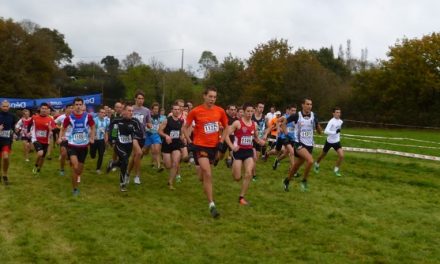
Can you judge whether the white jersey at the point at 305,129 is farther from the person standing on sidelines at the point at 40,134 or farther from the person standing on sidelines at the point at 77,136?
the person standing on sidelines at the point at 40,134

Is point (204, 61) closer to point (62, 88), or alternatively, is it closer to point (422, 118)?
point (62, 88)

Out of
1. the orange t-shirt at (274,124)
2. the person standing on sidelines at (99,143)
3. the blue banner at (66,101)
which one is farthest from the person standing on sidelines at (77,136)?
the blue banner at (66,101)

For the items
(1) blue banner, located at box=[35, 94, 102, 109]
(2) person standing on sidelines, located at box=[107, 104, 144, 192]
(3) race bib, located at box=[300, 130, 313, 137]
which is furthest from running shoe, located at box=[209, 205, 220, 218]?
(1) blue banner, located at box=[35, 94, 102, 109]

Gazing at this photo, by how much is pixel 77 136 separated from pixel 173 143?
93.1 inches

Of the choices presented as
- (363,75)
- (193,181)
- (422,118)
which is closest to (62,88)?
(363,75)

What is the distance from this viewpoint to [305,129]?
35.9ft

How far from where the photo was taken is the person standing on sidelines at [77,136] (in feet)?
32.7

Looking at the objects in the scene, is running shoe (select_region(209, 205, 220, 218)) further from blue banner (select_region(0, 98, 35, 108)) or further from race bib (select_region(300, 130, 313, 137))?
blue banner (select_region(0, 98, 35, 108))

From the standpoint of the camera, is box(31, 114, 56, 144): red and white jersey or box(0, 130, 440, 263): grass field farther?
box(31, 114, 56, 144): red and white jersey

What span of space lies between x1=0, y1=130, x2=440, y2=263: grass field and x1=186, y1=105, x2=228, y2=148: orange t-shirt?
1.29 m

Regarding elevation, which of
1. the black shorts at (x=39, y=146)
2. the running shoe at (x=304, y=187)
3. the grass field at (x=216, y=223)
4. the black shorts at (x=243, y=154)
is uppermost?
the black shorts at (x=243, y=154)

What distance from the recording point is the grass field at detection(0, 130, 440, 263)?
631cm

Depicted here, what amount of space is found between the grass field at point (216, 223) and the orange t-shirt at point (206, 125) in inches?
50.9

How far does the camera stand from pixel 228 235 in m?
7.15
